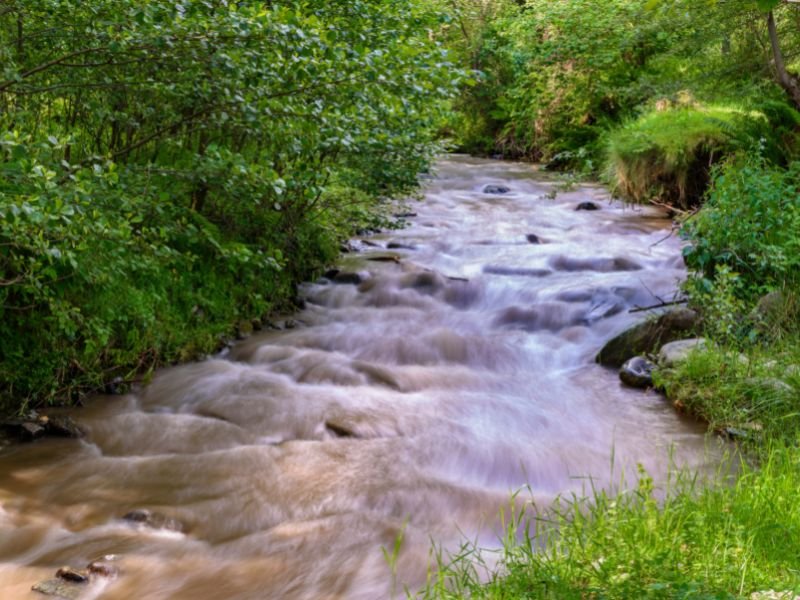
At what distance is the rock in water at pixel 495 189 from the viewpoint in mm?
15678

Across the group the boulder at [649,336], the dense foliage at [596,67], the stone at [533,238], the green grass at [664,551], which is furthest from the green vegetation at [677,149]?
the green grass at [664,551]

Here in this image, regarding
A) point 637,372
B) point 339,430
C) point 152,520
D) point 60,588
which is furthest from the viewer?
point 637,372

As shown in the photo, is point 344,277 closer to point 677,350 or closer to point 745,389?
point 677,350

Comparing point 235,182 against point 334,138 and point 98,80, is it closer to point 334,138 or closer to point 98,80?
point 334,138

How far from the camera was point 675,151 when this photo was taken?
461 inches

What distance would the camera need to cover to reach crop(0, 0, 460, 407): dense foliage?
14.5 ft

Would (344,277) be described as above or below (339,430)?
above

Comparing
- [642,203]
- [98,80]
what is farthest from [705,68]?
[98,80]

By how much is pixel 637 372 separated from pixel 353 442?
2661mm

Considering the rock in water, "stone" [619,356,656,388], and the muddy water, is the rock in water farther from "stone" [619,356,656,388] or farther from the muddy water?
"stone" [619,356,656,388]

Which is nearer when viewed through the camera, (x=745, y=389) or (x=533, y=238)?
(x=745, y=389)

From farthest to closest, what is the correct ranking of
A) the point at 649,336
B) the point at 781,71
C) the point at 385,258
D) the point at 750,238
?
the point at 385,258 → the point at 781,71 → the point at 649,336 → the point at 750,238

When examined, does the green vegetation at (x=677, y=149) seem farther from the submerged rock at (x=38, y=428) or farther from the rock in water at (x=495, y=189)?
the submerged rock at (x=38, y=428)

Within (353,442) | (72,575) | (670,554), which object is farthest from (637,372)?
(72,575)
